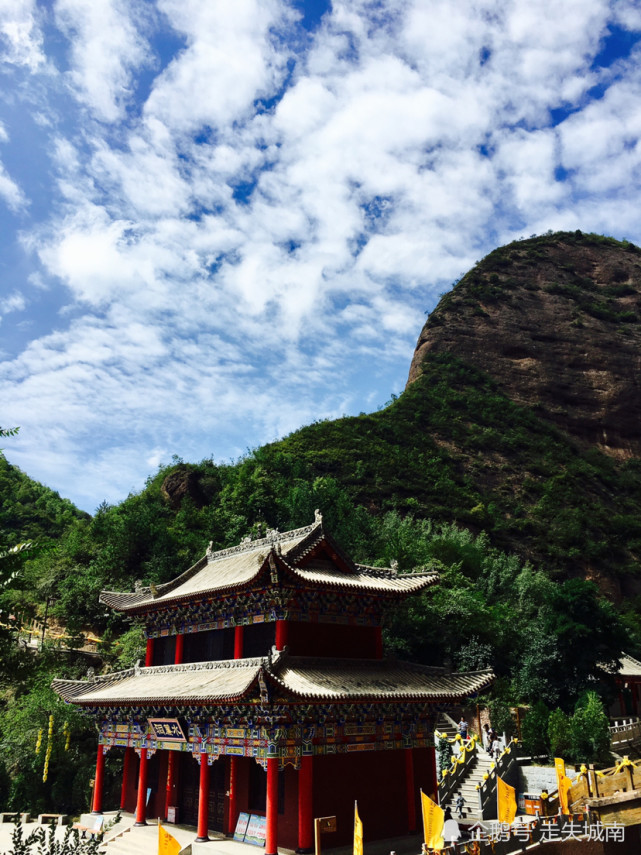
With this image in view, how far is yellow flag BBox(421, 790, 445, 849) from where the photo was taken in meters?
15.4

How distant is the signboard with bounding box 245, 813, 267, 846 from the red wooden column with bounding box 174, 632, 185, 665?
21.5ft

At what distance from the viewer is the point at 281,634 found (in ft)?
67.6

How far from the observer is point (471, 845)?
15.8 meters

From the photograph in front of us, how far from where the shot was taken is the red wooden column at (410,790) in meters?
20.9

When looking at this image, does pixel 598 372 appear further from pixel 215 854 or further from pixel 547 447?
pixel 215 854

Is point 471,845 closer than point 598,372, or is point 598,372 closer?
point 471,845

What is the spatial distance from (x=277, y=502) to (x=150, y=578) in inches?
474

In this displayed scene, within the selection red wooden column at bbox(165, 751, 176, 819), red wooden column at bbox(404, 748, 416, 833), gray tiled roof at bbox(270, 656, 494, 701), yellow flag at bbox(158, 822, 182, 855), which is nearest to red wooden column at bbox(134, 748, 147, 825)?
red wooden column at bbox(165, 751, 176, 819)

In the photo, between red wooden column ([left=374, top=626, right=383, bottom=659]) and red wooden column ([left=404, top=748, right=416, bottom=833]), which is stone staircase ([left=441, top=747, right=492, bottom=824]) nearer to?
red wooden column ([left=404, top=748, right=416, bottom=833])

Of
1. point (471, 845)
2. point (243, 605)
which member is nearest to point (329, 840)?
point (471, 845)

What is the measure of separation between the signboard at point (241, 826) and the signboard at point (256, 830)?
0.49ft

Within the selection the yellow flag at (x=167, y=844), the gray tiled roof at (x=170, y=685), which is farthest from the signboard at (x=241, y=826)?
the gray tiled roof at (x=170, y=685)

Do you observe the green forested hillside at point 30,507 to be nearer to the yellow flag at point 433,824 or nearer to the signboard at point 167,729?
the signboard at point 167,729

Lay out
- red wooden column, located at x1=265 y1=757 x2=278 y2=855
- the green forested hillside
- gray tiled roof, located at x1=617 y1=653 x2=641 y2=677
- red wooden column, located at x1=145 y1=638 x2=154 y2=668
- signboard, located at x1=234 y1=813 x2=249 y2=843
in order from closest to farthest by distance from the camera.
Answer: red wooden column, located at x1=265 y1=757 x2=278 y2=855 → signboard, located at x1=234 y1=813 x2=249 y2=843 → red wooden column, located at x1=145 y1=638 x2=154 y2=668 → gray tiled roof, located at x1=617 y1=653 x2=641 y2=677 → the green forested hillside
